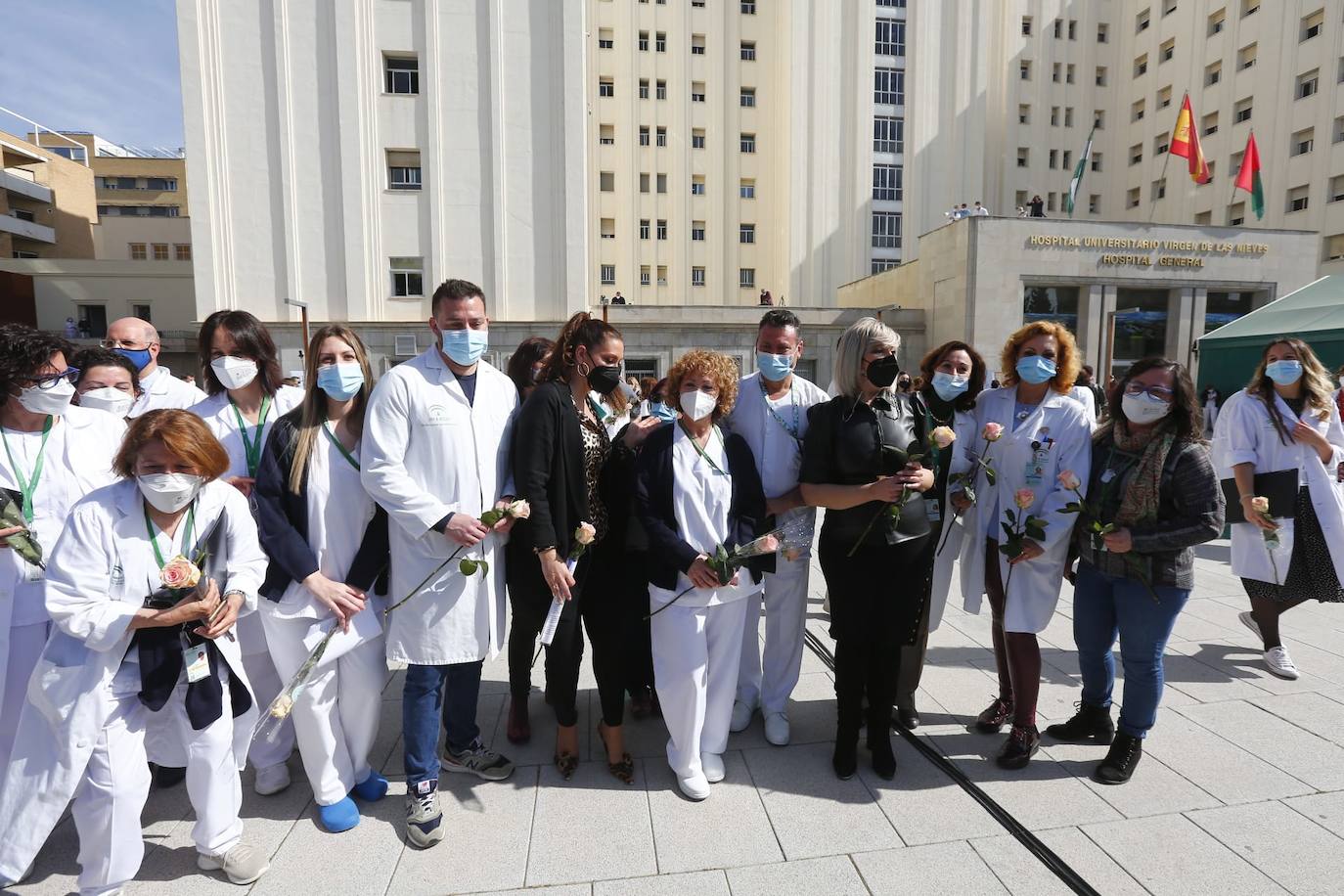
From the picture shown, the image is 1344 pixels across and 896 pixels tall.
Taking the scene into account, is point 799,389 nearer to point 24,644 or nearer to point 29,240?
point 24,644

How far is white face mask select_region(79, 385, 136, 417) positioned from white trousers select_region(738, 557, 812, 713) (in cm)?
361

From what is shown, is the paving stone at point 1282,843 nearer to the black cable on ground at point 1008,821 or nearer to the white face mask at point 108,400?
the black cable on ground at point 1008,821

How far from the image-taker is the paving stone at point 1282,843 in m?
2.64

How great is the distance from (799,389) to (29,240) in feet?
182

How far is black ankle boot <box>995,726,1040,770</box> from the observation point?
3.45 metres

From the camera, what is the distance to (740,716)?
3.94 m

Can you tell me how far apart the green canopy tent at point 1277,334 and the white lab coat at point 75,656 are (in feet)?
43.1

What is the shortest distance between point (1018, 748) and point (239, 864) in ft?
11.7

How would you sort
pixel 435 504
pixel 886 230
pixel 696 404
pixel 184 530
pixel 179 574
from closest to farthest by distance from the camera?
pixel 179 574, pixel 184 530, pixel 435 504, pixel 696 404, pixel 886 230

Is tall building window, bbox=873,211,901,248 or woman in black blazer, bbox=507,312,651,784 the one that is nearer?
woman in black blazer, bbox=507,312,651,784

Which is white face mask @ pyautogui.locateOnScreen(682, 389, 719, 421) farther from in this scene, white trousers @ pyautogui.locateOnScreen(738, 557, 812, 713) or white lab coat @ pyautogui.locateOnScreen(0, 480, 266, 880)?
white lab coat @ pyautogui.locateOnScreen(0, 480, 266, 880)

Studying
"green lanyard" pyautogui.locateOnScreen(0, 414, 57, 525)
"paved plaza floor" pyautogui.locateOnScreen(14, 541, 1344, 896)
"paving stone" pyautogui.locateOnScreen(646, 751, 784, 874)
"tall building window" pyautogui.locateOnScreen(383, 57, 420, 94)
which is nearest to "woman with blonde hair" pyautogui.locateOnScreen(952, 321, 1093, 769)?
"paved plaza floor" pyautogui.locateOnScreen(14, 541, 1344, 896)

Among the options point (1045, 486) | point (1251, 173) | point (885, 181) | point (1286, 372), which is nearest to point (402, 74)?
point (885, 181)

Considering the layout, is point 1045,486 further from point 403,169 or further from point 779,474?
point 403,169
